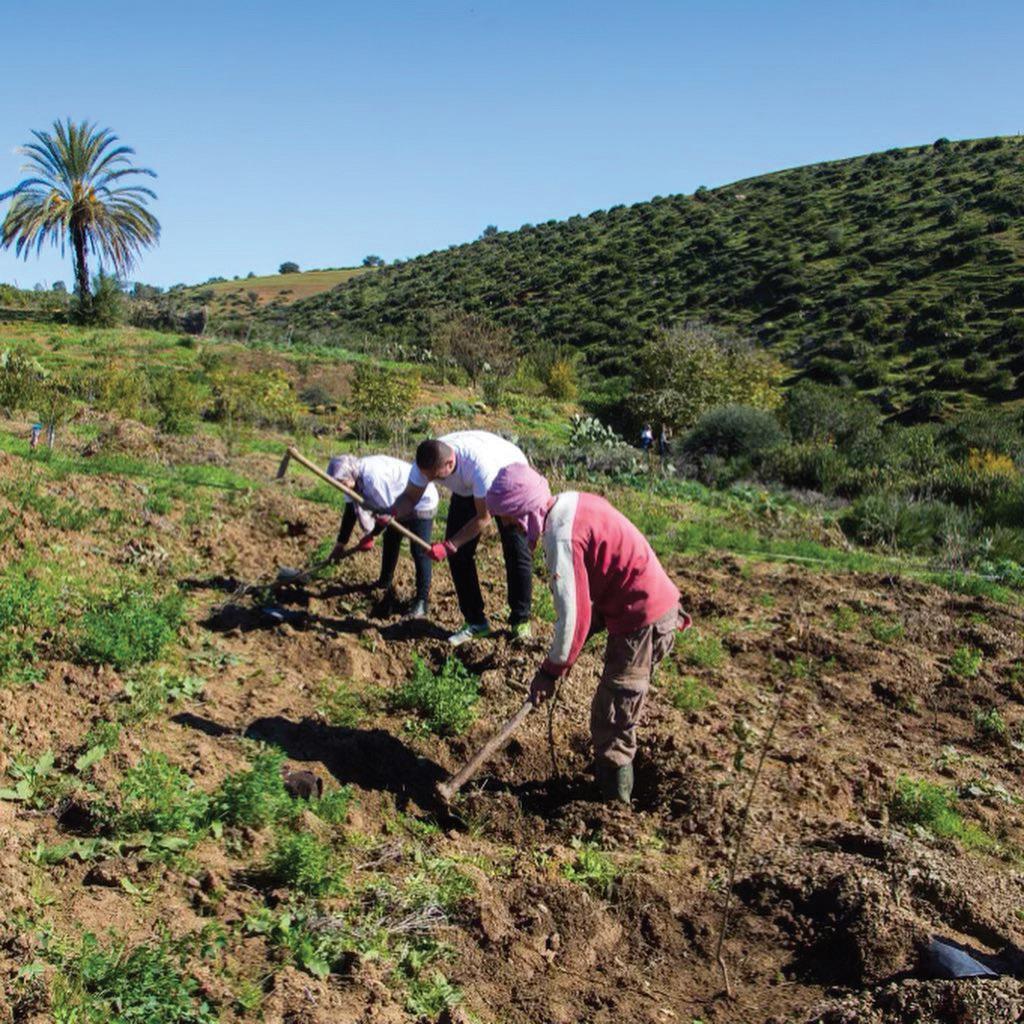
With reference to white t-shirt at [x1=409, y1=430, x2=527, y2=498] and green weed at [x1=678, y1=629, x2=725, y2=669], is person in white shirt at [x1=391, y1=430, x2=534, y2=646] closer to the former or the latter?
white t-shirt at [x1=409, y1=430, x2=527, y2=498]

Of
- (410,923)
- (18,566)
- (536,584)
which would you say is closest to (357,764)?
(410,923)

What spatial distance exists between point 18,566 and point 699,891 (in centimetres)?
469

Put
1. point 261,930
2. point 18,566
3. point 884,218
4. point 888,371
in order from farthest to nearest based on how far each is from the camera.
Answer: point 884,218, point 888,371, point 18,566, point 261,930

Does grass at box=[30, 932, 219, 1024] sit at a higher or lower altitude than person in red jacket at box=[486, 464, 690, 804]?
lower

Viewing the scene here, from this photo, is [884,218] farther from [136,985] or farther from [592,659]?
[136,985]

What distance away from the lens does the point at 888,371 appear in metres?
31.3

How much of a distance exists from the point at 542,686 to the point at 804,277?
3845cm

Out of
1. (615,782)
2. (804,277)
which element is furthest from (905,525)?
(804,277)

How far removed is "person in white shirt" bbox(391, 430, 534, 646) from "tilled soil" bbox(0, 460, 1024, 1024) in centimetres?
27

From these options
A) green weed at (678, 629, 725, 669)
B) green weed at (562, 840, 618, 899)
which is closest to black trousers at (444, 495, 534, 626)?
green weed at (678, 629, 725, 669)

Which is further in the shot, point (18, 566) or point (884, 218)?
point (884, 218)

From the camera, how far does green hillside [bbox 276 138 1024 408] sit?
32500 millimetres

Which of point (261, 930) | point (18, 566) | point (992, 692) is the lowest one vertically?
point (992, 692)

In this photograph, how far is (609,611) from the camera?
439cm
